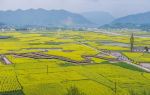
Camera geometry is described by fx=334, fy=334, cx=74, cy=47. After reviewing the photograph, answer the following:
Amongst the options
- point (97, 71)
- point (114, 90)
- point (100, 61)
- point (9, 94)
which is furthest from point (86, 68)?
point (9, 94)

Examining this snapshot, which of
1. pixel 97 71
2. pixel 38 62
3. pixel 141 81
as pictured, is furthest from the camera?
pixel 38 62

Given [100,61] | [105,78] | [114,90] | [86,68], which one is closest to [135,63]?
[100,61]

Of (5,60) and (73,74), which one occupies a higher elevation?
(5,60)

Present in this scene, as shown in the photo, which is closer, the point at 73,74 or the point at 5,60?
the point at 73,74

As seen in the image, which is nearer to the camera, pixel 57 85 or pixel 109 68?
pixel 57 85

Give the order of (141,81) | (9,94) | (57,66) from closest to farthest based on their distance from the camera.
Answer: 1. (9,94)
2. (141,81)
3. (57,66)

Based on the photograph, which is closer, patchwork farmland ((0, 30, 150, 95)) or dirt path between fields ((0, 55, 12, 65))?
patchwork farmland ((0, 30, 150, 95))

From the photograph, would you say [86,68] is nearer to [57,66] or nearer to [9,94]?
[57,66]

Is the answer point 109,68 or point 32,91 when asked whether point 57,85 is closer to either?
point 32,91

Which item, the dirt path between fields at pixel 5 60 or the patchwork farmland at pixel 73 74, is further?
the dirt path between fields at pixel 5 60
